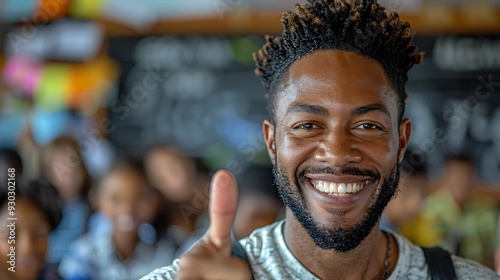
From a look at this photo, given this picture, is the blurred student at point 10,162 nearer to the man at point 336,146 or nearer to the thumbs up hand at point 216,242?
the man at point 336,146

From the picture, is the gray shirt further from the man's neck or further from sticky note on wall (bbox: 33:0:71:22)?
sticky note on wall (bbox: 33:0:71:22)

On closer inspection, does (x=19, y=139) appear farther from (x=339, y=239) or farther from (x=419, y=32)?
(x=339, y=239)

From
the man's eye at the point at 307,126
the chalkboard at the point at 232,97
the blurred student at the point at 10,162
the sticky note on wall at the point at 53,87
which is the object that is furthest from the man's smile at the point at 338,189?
the sticky note on wall at the point at 53,87

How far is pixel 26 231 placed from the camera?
276 centimetres

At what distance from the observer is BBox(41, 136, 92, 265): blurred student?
358 cm

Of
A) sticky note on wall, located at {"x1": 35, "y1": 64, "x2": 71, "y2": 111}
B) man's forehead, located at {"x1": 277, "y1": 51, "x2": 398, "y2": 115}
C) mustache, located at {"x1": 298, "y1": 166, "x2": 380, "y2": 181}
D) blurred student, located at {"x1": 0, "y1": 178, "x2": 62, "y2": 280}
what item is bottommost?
blurred student, located at {"x1": 0, "y1": 178, "x2": 62, "y2": 280}

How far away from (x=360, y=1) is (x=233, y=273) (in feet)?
2.27

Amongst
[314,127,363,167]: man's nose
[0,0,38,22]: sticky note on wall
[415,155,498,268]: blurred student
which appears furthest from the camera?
[0,0,38,22]: sticky note on wall

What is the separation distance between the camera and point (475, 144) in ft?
13.9

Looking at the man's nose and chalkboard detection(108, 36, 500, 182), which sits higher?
the man's nose

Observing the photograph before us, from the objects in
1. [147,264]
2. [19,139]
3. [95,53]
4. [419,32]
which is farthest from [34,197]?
[419,32]

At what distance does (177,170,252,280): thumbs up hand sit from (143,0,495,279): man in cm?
7

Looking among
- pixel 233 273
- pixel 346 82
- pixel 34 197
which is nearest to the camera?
pixel 233 273

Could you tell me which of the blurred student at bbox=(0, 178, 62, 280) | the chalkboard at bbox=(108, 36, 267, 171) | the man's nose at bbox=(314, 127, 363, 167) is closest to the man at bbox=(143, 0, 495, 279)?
the man's nose at bbox=(314, 127, 363, 167)
